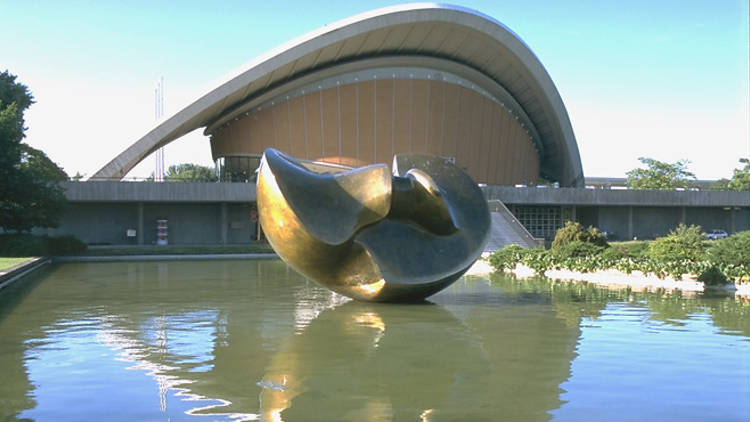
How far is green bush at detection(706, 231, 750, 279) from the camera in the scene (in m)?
16.3

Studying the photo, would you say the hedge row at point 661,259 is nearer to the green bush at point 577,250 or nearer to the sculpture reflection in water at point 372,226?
the green bush at point 577,250

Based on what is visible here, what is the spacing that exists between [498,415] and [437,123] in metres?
42.9

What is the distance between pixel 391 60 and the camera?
47.3m

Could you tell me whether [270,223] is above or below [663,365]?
above

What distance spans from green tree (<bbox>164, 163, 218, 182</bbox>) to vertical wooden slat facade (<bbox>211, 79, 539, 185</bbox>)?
3017 cm

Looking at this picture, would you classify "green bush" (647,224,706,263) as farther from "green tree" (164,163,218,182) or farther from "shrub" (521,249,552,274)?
"green tree" (164,163,218,182)

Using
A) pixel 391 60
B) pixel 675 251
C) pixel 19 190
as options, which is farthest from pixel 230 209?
pixel 675 251

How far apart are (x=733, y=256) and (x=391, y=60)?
109ft

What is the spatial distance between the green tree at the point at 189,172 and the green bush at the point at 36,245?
4697cm

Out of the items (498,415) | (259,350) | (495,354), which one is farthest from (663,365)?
(259,350)

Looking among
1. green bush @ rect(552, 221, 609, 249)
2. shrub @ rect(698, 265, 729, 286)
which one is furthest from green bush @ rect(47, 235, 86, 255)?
shrub @ rect(698, 265, 729, 286)

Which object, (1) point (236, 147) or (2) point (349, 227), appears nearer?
(2) point (349, 227)

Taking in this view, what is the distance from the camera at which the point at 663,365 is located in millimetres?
8195

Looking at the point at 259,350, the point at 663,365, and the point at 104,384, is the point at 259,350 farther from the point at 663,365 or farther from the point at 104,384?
the point at 663,365
